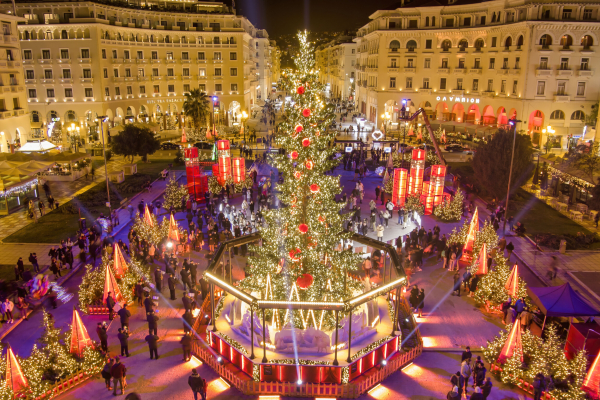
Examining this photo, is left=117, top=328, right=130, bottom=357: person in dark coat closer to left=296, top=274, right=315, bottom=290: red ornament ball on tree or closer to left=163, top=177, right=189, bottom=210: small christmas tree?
left=296, top=274, right=315, bottom=290: red ornament ball on tree

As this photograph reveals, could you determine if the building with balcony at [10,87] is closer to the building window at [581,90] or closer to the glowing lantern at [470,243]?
the glowing lantern at [470,243]

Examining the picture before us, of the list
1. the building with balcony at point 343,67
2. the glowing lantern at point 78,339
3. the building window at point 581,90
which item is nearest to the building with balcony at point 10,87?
the glowing lantern at point 78,339

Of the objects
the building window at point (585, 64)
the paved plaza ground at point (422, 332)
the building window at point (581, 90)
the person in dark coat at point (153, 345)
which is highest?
the building window at point (585, 64)

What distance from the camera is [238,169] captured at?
108ft

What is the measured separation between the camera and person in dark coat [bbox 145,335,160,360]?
14.3m

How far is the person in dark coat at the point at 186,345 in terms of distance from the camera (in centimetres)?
1432

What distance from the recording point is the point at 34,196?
108ft

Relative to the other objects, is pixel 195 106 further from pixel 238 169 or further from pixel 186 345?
pixel 186 345

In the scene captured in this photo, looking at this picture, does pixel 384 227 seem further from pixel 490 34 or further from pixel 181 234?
pixel 490 34

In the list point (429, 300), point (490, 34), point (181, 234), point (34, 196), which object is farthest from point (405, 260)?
point (490, 34)

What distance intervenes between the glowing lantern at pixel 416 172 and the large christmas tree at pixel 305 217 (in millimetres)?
14660

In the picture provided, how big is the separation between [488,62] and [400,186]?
1364 inches

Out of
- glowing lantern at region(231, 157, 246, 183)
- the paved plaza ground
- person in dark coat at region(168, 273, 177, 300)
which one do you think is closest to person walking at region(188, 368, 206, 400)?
the paved plaza ground

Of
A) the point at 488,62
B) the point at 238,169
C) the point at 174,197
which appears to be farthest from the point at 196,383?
the point at 488,62
